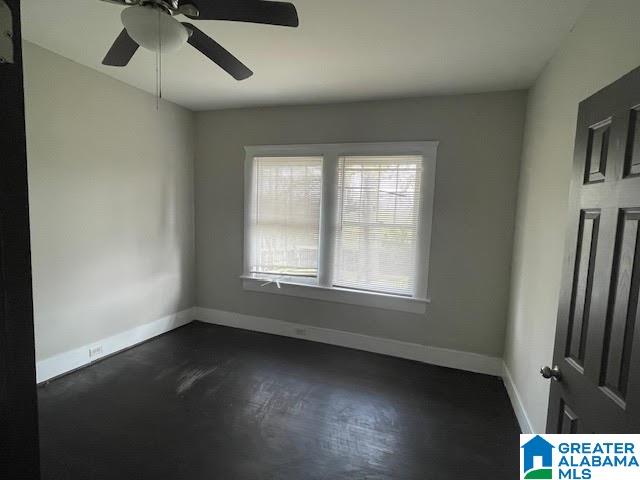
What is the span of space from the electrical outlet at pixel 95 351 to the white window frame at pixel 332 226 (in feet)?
5.14

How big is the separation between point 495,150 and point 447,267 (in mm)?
1170

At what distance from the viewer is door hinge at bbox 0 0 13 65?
0.52m

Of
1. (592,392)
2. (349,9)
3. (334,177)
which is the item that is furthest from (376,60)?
(592,392)

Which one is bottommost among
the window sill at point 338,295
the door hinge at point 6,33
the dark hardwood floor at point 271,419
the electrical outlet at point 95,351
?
the dark hardwood floor at point 271,419

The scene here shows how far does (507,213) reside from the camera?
2.97 metres

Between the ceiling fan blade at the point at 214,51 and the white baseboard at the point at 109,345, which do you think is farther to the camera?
the white baseboard at the point at 109,345

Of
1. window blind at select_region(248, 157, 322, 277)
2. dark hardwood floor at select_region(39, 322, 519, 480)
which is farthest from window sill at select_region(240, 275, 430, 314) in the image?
dark hardwood floor at select_region(39, 322, 519, 480)

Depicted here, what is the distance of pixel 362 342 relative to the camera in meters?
3.53

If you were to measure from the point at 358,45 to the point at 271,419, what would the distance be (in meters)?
2.73

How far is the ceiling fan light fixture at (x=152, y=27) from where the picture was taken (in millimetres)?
1348

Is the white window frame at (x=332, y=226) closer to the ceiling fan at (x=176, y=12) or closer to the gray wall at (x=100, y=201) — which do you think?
the gray wall at (x=100, y=201)

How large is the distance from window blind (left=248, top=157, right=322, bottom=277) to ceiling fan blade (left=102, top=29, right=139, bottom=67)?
75.8 inches

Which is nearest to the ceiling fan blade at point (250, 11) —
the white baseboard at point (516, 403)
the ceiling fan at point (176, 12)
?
the ceiling fan at point (176, 12)

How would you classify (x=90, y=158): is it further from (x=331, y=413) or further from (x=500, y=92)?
(x=500, y=92)
